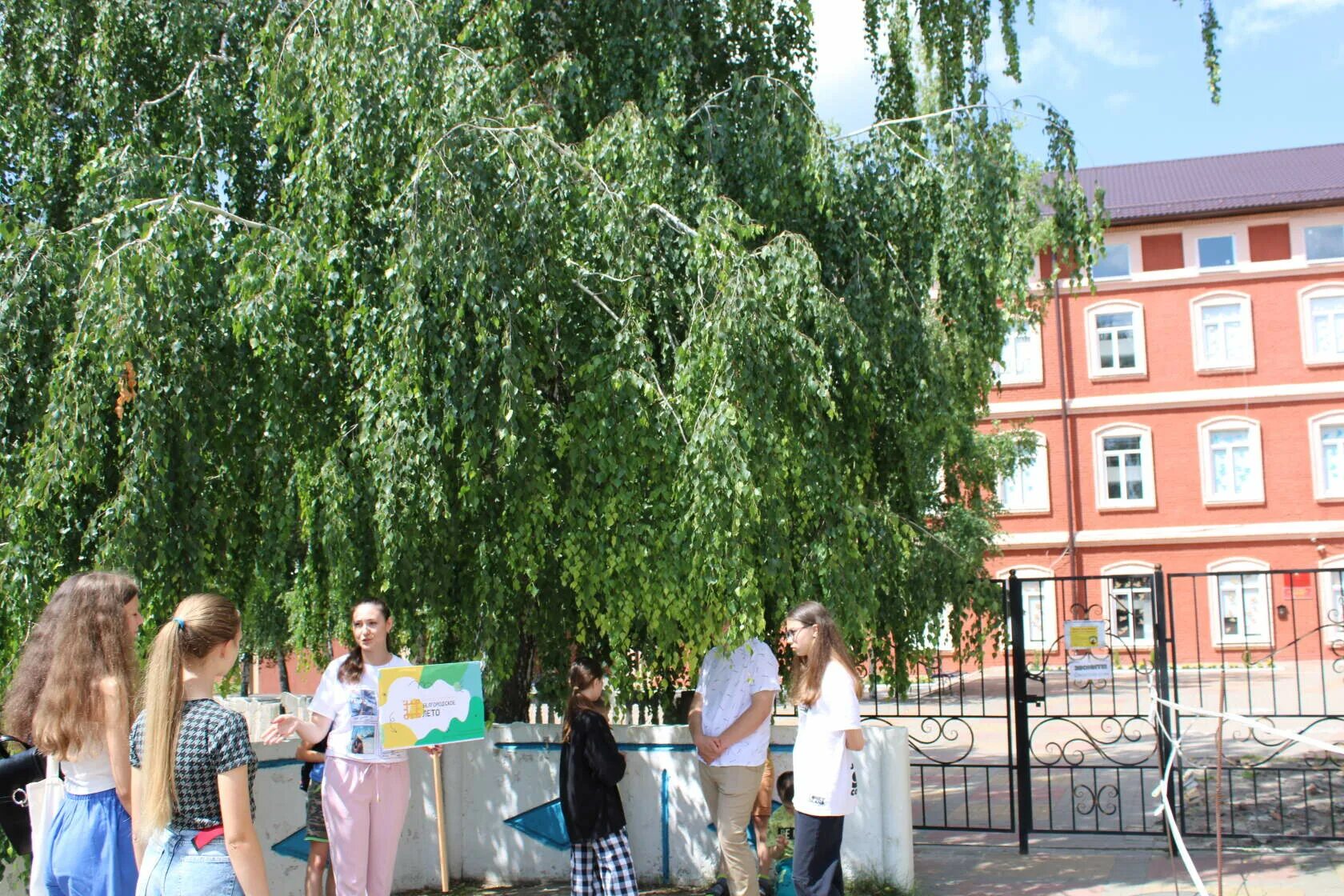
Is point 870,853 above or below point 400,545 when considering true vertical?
below

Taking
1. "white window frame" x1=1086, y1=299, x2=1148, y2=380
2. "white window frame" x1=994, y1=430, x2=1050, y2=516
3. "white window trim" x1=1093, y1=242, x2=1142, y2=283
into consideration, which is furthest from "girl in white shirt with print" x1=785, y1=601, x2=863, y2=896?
"white window trim" x1=1093, y1=242, x2=1142, y2=283

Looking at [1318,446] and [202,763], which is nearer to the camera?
[202,763]

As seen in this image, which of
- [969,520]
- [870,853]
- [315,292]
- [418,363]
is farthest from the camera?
[969,520]

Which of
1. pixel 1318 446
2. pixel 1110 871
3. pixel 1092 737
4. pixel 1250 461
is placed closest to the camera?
pixel 1110 871

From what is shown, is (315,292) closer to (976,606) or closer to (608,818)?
(608,818)

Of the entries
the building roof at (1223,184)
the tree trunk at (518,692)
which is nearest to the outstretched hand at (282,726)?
the tree trunk at (518,692)

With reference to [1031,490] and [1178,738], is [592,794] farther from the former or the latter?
[1031,490]

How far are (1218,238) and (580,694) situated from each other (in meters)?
30.6

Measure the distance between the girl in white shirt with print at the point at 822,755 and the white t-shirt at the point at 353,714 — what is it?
81.9 inches

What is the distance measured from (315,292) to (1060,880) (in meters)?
5.82

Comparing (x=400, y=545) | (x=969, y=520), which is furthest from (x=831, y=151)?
(x=969, y=520)

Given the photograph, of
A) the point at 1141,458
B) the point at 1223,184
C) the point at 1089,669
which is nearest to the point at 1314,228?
the point at 1223,184

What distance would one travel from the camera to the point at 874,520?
789cm

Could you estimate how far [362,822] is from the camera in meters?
6.26
